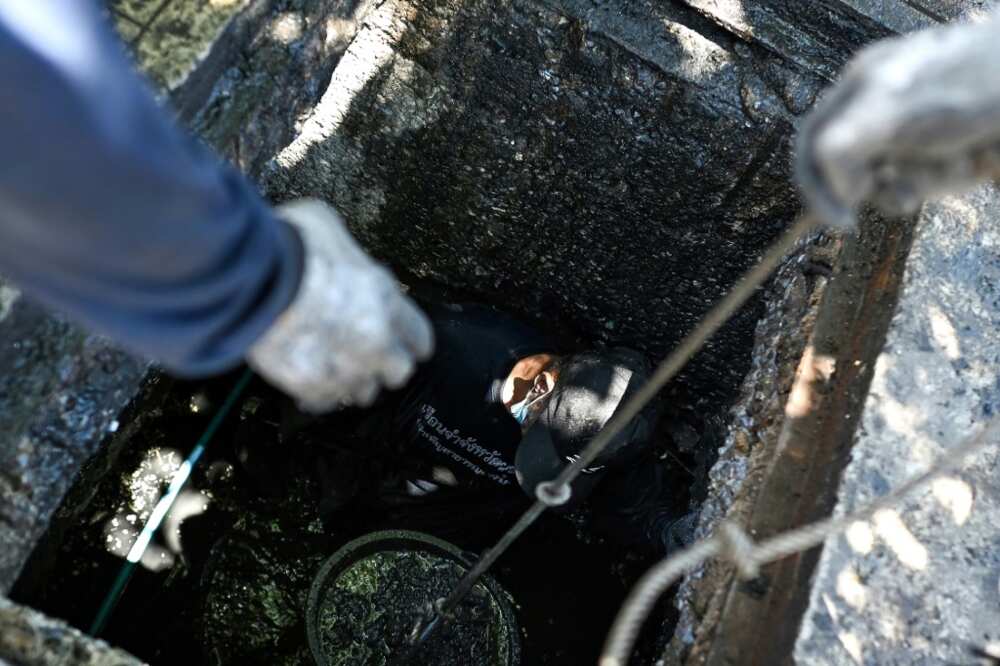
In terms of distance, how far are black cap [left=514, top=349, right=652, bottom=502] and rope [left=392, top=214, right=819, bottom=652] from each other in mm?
83

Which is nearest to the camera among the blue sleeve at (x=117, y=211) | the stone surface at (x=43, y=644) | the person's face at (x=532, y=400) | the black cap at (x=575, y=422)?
the blue sleeve at (x=117, y=211)

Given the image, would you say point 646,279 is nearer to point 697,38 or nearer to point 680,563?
point 697,38

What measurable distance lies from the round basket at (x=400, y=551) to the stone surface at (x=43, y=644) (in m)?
1.35

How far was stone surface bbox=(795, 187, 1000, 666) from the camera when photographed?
1.90 metres

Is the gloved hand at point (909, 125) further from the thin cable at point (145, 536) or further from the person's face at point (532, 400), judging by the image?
the thin cable at point (145, 536)

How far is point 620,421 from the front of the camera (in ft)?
5.79

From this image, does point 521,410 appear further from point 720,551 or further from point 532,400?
point 720,551

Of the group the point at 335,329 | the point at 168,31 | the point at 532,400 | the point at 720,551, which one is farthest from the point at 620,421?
the point at 168,31

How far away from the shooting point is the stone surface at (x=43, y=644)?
1658 mm

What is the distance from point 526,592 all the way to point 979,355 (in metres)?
1.81

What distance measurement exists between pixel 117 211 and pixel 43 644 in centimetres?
97

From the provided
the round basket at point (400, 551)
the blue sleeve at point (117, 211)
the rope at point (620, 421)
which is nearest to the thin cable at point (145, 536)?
the round basket at point (400, 551)

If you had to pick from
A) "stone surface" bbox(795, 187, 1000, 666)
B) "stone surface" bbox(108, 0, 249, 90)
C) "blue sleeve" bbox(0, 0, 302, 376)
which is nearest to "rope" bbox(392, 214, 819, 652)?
"stone surface" bbox(795, 187, 1000, 666)

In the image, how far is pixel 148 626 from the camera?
2.98 m
